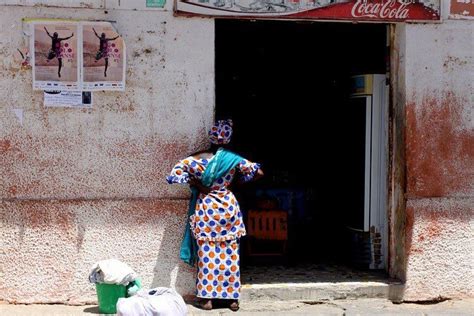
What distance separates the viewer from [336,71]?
9477mm

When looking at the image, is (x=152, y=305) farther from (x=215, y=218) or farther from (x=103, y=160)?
(x=103, y=160)

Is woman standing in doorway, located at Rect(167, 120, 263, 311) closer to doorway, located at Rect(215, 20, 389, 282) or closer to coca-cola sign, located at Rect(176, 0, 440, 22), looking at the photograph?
coca-cola sign, located at Rect(176, 0, 440, 22)

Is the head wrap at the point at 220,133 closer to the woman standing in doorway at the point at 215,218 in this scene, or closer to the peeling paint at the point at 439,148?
the woman standing in doorway at the point at 215,218

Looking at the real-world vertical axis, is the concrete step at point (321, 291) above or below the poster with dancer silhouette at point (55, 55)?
below

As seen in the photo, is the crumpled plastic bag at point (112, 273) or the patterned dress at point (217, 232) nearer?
the crumpled plastic bag at point (112, 273)

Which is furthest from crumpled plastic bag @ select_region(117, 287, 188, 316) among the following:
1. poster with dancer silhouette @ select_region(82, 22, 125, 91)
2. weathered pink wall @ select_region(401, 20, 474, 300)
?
weathered pink wall @ select_region(401, 20, 474, 300)

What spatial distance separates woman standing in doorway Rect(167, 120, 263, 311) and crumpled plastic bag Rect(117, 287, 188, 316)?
4.37 ft

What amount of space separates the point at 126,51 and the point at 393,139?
8.36 ft

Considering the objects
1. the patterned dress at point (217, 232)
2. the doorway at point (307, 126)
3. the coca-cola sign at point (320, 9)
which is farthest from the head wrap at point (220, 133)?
the doorway at point (307, 126)

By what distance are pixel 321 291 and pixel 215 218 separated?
126 centimetres

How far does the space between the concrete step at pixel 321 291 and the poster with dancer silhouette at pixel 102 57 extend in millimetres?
2143

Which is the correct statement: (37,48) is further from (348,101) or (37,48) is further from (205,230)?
(348,101)

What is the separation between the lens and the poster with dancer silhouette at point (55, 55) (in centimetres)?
654

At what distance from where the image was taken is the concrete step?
23.1 feet
